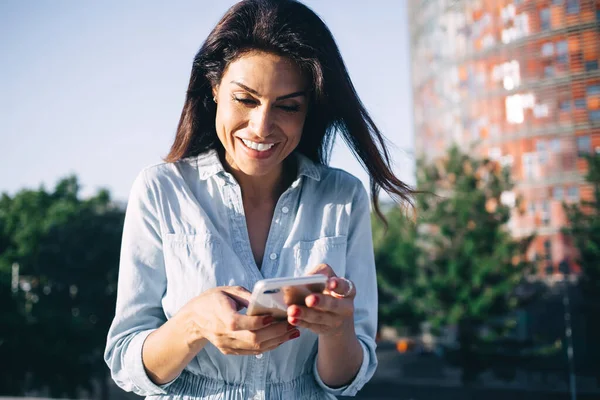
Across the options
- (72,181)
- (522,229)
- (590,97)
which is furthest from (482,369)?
(72,181)

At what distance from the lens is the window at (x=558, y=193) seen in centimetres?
3234

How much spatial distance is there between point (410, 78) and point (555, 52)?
11503mm

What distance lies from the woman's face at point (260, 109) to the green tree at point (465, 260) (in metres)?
20.5

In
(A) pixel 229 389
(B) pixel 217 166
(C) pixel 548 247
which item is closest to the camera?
(A) pixel 229 389

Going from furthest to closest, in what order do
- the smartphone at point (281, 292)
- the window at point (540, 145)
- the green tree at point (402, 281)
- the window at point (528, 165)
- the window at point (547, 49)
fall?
1. the window at point (528, 165)
2. the window at point (547, 49)
3. the window at point (540, 145)
4. the green tree at point (402, 281)
5. the smartphone at point (281, 292)

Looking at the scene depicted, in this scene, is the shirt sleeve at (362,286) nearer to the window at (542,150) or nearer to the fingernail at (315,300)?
the fingernail at (315,300)

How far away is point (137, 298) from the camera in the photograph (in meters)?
1.54

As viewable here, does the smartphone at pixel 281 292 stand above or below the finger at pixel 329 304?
above

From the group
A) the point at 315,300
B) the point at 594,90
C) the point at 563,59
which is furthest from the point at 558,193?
the point at 315,300

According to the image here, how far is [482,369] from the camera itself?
2353 centimetres

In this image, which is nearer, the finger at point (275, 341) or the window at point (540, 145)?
the finger at point (275, 341)

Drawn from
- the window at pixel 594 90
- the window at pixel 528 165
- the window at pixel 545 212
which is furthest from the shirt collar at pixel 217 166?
the window at pixel 594 90

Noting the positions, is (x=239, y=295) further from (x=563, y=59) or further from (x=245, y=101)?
(x=563, y=59)

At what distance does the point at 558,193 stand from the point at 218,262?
111 ft
